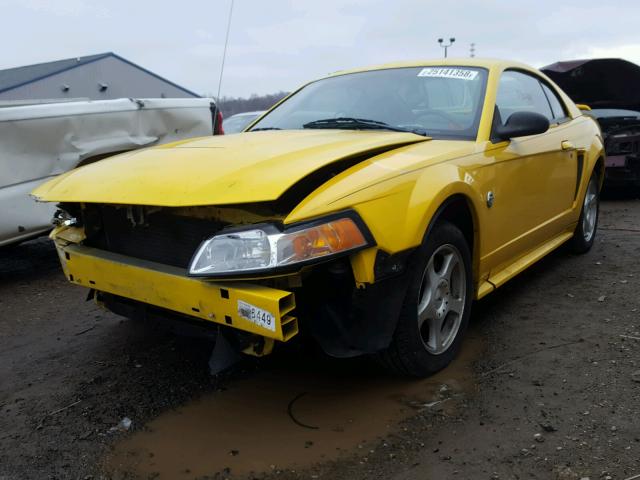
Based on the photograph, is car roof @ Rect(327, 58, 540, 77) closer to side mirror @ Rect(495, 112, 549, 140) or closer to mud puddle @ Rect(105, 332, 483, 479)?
side mirror @ Rect(495, 112, 549, 140)

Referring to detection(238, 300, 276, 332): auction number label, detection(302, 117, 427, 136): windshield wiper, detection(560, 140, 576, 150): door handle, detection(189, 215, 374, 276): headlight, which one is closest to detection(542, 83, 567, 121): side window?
detection(560, 140, 576, 150): door handle

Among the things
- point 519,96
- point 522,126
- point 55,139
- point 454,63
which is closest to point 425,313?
point 522,126

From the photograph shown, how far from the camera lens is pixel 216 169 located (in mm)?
2455

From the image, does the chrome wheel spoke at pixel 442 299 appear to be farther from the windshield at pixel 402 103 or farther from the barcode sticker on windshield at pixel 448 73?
the barcode sticker on windshield at pixel 448 73

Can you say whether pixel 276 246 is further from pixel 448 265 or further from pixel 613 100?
pixel 613 100

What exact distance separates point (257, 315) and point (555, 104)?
11.2 feet

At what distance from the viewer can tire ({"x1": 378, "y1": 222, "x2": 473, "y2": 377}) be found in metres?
2.61

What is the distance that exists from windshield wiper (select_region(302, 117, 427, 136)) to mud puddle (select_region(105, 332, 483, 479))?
1294 millimetres

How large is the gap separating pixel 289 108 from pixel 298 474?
2.53 metres

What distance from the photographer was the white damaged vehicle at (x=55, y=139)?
4.92 metres

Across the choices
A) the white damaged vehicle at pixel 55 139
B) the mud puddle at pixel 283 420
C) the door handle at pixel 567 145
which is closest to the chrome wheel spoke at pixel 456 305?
the mud puddle at pixel 283 420

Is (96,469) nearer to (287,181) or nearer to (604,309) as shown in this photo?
(287,181)

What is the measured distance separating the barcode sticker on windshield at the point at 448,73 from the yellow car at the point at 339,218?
13mm

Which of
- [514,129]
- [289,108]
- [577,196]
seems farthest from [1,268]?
[577,196]
